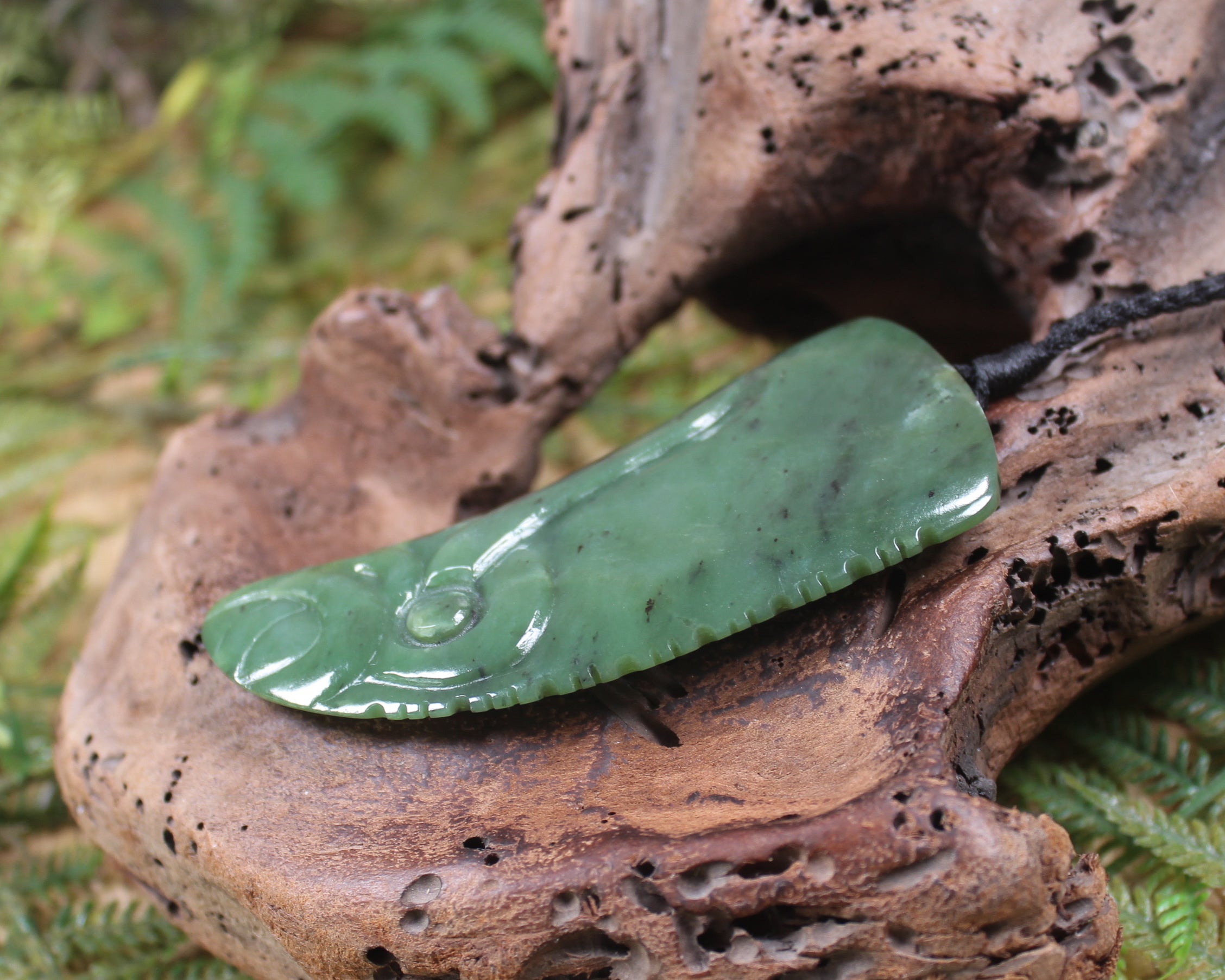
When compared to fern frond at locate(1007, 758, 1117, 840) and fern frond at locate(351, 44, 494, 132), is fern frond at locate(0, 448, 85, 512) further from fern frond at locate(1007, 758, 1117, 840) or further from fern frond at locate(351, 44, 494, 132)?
fern frond at locate(1007, 758, 1117, 840)

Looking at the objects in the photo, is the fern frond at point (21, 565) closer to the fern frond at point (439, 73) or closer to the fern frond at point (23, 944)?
the fern frond at point (23, 944)

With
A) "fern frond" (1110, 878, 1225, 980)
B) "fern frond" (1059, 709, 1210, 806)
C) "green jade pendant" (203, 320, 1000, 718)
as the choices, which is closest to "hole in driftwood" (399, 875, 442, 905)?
"green jade pendant" (203, 320, 1000, 718)

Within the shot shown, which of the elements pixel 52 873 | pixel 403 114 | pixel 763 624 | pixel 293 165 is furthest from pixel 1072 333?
pixel 293 165

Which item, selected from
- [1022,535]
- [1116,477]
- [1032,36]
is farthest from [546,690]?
[1032,36]

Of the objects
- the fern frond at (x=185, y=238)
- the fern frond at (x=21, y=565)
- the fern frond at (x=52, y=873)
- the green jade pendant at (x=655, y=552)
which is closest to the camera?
the green jade pendant at (x=655, y=552)

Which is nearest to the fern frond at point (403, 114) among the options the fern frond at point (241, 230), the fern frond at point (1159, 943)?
the fern frond at point (241, 230)

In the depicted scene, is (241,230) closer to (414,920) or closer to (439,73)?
(439,73)
